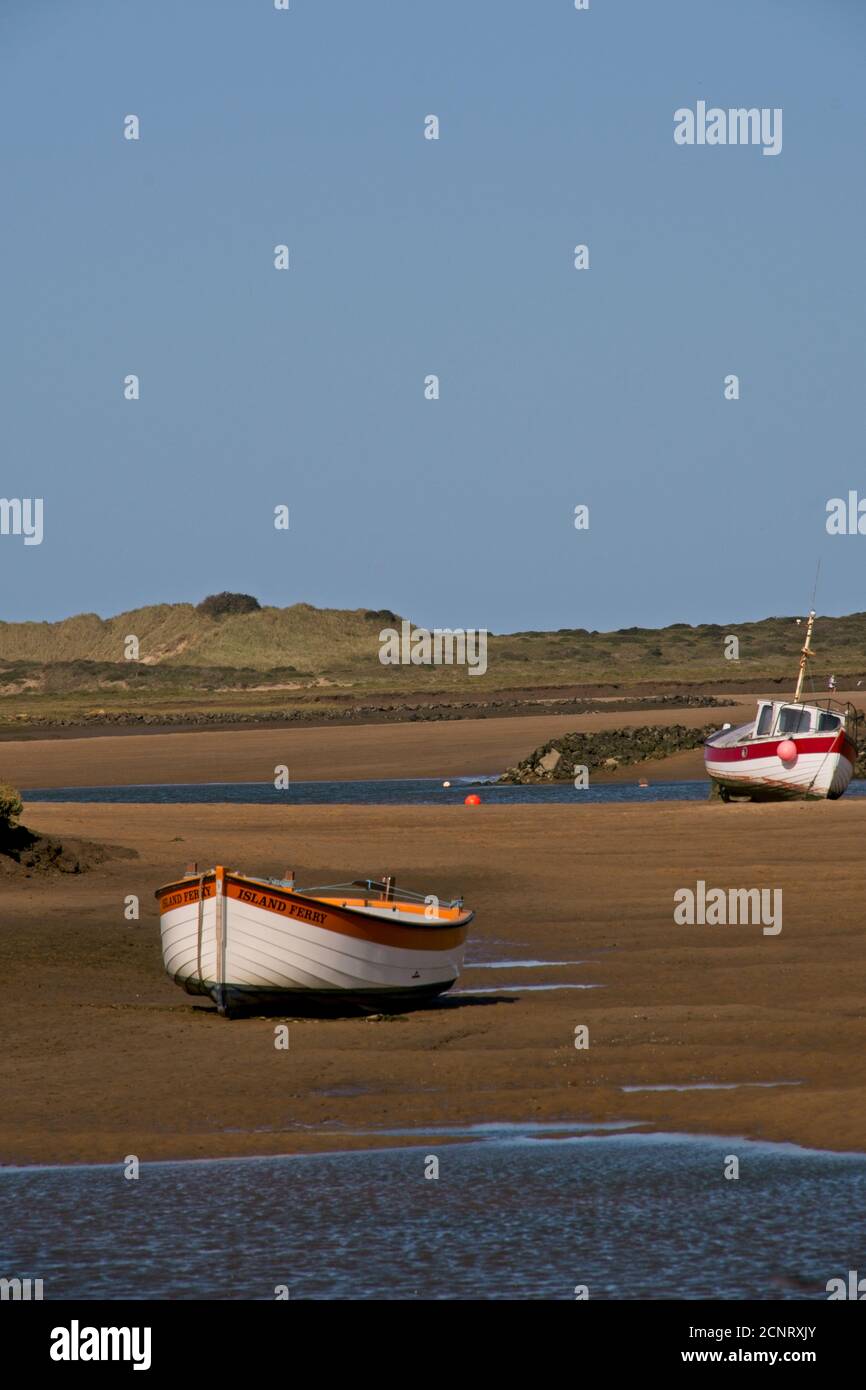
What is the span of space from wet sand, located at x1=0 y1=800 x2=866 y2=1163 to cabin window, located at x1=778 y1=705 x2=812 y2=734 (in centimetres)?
1275

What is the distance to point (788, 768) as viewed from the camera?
4484cm

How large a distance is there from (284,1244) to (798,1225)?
3.18 metres

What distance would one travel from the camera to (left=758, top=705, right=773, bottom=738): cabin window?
46406 millimetres

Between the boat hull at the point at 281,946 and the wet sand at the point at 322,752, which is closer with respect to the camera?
the boat hull at the point at 281,946

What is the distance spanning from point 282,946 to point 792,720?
29.3m

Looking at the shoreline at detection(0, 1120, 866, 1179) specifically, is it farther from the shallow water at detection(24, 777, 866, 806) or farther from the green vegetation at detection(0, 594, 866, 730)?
the green vegetation at detection(0, 594, 866, 730)

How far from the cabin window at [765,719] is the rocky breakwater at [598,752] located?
12.0 m

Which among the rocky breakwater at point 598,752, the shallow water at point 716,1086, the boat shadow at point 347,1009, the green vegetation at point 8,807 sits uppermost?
the rocky breakwater at point 598,752

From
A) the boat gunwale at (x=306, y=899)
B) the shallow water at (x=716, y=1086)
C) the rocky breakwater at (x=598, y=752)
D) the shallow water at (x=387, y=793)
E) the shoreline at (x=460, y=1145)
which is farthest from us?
the rocky breakwater at (x=598, y=752)

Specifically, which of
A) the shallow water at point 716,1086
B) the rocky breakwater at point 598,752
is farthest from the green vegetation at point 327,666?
the shallow water at point 716,1086

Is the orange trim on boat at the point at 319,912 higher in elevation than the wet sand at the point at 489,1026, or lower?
higher

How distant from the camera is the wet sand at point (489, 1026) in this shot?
15.0 m
